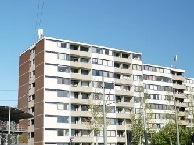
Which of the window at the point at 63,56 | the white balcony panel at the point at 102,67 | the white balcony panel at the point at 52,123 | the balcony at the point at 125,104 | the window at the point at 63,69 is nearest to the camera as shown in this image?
the white balcony panel at the point at 52,123

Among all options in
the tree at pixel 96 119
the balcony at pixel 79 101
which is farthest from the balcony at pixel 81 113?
the balcony at pixel 79 101

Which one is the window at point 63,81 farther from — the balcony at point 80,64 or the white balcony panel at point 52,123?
the white balcony panel at point 52,123

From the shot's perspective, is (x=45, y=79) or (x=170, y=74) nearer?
(x=45, y=79)

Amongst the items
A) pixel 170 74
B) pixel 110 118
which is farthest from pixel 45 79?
pixel 170 74

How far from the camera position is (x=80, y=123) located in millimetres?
72625

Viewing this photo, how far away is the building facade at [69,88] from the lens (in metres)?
70.5

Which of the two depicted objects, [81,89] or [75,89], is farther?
[81,89]

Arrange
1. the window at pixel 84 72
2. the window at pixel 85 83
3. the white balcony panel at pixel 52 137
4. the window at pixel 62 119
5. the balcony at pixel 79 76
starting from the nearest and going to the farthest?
the white balcony panel at pixel 52 137, the window at pixel 62 119, the balcony at pixel 79 76, the window at pixel 85 83, the window at pixel 84 72

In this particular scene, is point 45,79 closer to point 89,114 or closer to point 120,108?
point 89,114

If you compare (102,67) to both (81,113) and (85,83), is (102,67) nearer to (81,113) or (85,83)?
(85,83)

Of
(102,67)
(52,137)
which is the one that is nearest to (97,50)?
(102,67)

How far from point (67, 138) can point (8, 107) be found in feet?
78.3

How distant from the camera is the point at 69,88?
242 ft

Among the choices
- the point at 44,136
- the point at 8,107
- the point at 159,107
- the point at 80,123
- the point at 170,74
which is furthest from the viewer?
the point at 170,74
